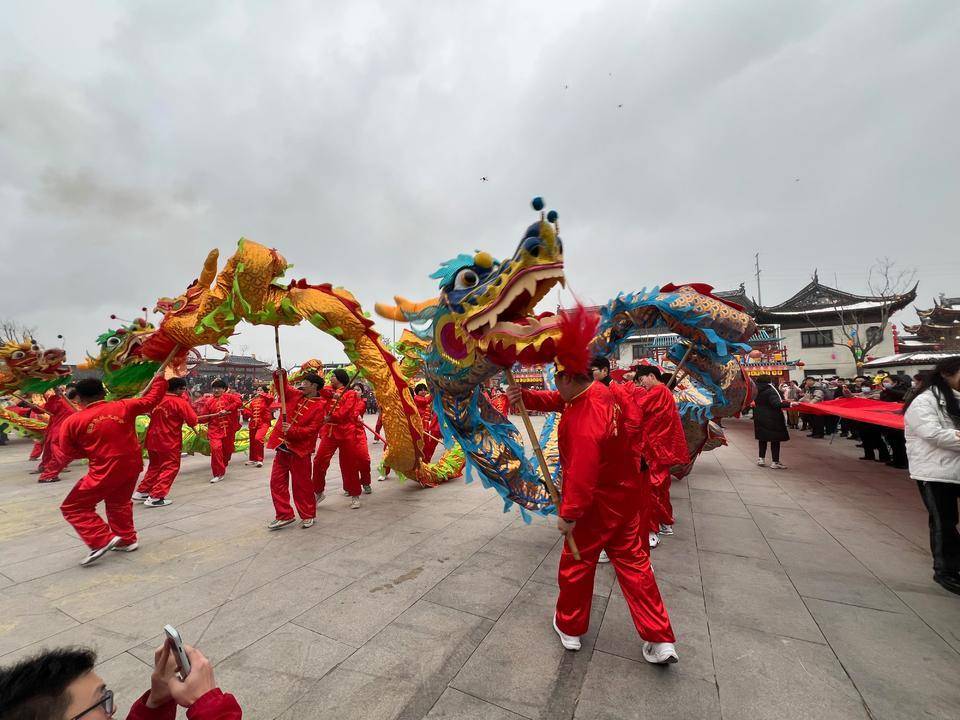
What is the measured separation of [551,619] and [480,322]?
1.76 meters

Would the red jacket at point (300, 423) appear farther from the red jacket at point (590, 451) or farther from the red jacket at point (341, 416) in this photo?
the red jacket at point (590, 451)

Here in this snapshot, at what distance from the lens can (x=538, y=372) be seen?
19.4 m

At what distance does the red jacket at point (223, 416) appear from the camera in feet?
21.8

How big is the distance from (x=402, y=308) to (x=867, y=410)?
6152 mm

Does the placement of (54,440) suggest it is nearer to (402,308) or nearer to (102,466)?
(102,466)

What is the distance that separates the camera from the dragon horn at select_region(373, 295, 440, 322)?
3052 millimetres

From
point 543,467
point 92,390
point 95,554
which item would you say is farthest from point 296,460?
point 543,467

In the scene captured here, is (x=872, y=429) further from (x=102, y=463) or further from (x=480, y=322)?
(x=102, y=463)

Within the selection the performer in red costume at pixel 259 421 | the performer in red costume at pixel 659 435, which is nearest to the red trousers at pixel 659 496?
the performer in red costume at pixel 659 435

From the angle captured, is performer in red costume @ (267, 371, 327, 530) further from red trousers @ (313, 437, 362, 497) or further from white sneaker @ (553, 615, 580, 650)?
white sneaker @ (553, 615, 580, 650)

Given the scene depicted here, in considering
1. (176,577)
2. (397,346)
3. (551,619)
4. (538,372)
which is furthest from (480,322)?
(538,372)

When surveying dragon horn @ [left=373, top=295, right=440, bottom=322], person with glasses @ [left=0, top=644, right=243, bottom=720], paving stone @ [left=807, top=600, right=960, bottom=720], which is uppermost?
dragon horn @ [left=373, top=295, right=440, bottom=322]

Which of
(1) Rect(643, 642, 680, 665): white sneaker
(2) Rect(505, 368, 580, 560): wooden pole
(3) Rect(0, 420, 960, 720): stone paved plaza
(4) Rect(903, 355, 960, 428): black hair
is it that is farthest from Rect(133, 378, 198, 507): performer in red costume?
(4) Rect(903, 355, 960, 428): black hair

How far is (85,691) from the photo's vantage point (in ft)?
2.63
